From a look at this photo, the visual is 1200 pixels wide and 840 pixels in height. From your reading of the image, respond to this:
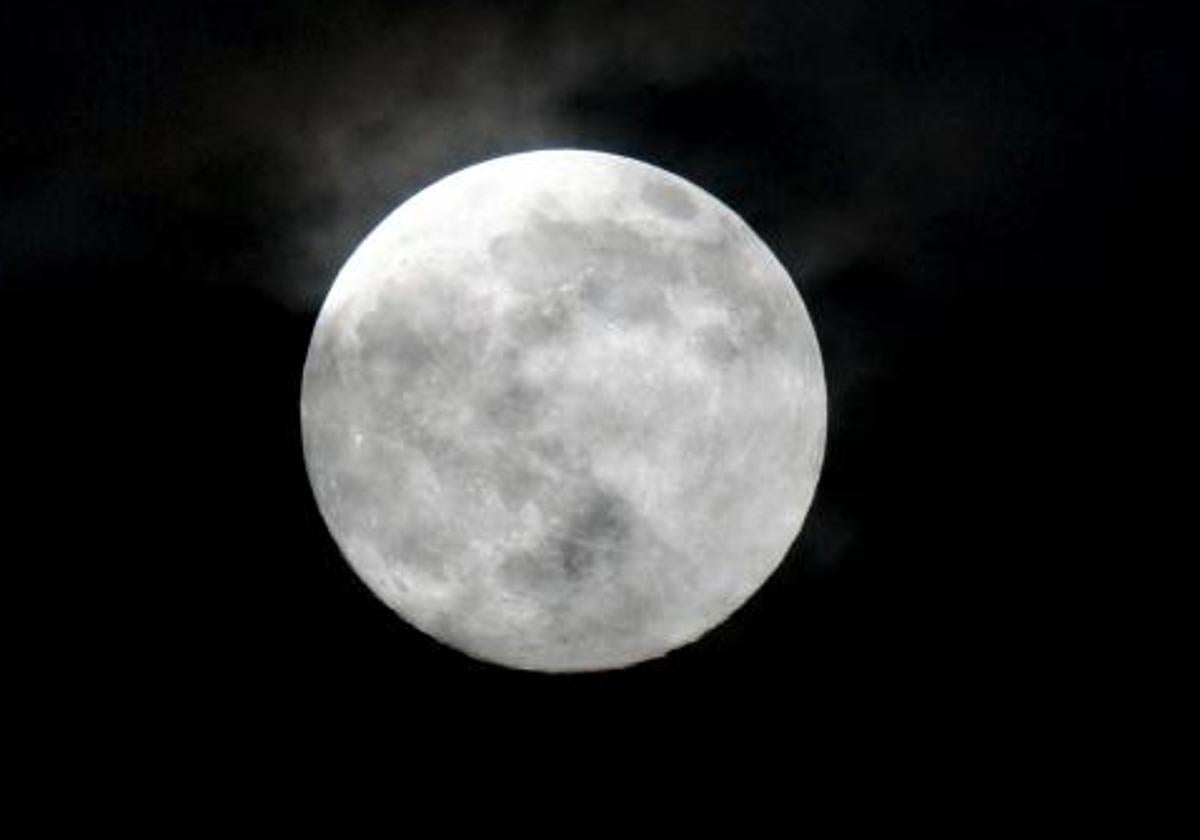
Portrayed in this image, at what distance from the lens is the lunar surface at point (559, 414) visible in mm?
8031

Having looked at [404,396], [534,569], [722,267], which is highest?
[722,267]

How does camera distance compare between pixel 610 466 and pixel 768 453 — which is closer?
pixel 610 466

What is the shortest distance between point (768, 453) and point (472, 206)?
2309 mm

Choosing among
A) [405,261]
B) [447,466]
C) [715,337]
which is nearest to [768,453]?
[715,337]

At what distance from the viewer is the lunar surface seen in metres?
8.03

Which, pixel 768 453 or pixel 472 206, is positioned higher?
pixel 472 206

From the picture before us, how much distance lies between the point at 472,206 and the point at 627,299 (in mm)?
1170

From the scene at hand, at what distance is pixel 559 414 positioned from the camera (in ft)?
26.2

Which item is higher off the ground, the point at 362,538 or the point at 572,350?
the point at 572,350

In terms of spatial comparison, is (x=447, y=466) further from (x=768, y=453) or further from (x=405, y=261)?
(x=768, y=453)

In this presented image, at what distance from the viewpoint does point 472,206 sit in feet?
28.0

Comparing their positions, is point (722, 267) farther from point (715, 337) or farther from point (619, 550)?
point (619, 550)

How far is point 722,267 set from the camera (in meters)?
8.66

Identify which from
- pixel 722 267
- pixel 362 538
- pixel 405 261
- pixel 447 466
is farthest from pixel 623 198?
pixel 362 538
